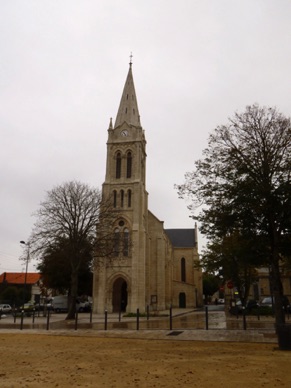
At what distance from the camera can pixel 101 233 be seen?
32219 mm

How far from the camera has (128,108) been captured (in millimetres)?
48469

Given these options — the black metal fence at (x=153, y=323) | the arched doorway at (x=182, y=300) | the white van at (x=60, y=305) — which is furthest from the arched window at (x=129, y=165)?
the arched doorway at (x=182, y=300)

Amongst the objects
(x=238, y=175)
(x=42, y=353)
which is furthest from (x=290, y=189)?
(x=42, y=353)

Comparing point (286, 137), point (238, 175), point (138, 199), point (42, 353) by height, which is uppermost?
point (138, 199)

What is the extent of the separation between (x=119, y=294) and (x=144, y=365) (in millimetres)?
35220

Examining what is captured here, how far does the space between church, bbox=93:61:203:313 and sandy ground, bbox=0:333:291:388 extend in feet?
82.0

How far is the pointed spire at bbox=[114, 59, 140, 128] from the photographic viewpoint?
47875mm

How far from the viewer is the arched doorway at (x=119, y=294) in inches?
1633

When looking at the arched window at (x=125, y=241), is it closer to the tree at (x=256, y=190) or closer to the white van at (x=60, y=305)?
the white van at (x=60, y=305)

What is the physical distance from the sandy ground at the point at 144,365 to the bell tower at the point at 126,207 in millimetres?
24787

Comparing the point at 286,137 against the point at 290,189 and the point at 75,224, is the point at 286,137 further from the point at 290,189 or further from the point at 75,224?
the point at 75,224

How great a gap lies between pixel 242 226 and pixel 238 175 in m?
2.19

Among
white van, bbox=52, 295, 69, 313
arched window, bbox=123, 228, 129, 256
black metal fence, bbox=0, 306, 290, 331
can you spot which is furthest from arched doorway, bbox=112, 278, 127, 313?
black metal fence, bbox=0, 306, 290, 331

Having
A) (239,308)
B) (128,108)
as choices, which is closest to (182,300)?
(239,308)
